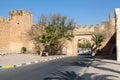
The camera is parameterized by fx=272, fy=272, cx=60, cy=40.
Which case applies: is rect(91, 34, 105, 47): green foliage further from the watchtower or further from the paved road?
the paved road

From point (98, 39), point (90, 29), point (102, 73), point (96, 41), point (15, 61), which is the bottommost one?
point (102, 73)

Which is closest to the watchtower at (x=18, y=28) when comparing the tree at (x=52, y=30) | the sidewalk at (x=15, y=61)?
the tree at (x=52, y=30)

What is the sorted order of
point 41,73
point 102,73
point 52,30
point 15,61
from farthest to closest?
point 52,30
point 15,61
point 102,73
point 41,73

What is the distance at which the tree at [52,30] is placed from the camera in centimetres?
3775

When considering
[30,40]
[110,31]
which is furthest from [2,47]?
[110,31]

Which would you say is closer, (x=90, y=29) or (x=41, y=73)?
(x=41, y=73)

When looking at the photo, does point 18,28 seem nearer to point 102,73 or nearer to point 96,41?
point 96,41

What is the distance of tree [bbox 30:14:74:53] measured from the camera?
124 ft

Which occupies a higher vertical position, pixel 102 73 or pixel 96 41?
pixel 96 41

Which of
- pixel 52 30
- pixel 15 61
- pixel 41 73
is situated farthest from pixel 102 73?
pixel 52 30

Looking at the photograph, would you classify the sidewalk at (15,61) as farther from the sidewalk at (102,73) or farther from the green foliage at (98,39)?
the green foliage at (98,39)

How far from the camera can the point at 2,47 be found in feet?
121

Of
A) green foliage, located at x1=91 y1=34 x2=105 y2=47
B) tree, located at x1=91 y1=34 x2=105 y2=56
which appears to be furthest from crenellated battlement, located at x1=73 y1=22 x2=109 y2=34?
green foliage, located at x1=91 y1=34 x2=105 y2=47

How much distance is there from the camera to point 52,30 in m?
38.7
